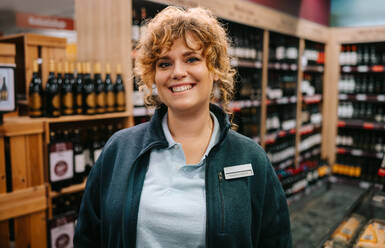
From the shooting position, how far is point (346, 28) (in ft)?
18.0

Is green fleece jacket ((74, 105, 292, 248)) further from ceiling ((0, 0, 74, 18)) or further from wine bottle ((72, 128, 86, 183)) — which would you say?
ceiling ((0, 0, 74, 18))

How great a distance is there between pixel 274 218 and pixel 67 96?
2.08 meters

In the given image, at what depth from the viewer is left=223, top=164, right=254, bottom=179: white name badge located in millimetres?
1234

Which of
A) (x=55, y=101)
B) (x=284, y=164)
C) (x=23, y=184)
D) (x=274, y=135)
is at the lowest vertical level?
(x=284, y=164)

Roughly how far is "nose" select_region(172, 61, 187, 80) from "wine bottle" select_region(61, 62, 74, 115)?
1.75 metres

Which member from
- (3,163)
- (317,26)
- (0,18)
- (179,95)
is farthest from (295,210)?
(0,18)

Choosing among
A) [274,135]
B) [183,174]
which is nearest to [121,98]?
[183,174]

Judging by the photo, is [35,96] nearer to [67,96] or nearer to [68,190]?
[67,96]

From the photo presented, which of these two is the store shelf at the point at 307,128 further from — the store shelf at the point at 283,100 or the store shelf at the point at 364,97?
the store shelf at the point at 364,97

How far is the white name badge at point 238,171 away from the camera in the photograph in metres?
1.23

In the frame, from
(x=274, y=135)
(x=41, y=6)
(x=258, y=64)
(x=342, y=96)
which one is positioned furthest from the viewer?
(x=41, y=6)

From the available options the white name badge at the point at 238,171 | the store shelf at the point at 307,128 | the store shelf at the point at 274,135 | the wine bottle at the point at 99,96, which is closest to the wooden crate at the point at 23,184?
the wine bottle at the point at 99,96

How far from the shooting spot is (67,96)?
8.83 feet

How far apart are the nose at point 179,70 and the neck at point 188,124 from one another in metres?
0.17
